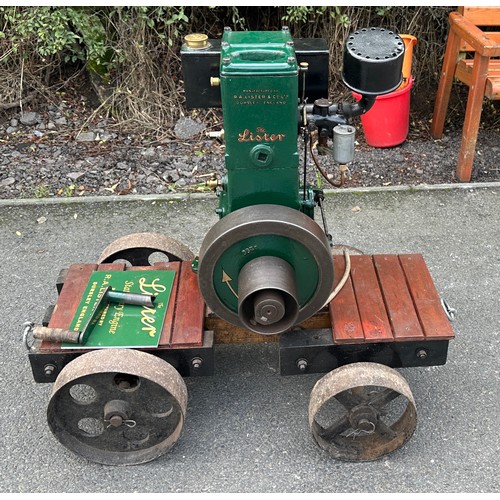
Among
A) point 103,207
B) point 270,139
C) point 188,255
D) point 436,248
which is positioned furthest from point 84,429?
point 436,248

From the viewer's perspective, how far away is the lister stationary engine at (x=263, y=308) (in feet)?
7.96

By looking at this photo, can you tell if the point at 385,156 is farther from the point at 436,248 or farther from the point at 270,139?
the point at 270,139

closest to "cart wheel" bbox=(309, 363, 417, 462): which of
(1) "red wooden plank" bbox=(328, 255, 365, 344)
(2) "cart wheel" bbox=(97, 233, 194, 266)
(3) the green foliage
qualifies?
(1) "red wooden plank" bbox=(328, 255, 365, 344)

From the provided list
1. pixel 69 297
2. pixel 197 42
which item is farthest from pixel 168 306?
pixel 197 42

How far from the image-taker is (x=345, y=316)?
8.90ft

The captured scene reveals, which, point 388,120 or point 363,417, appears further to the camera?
point 388,120

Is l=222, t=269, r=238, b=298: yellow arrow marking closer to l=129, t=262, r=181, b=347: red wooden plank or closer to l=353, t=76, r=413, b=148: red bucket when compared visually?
l=129, t=262, r=181, b=347: red wooden plank

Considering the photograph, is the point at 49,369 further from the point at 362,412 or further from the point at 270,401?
the point at 362,412

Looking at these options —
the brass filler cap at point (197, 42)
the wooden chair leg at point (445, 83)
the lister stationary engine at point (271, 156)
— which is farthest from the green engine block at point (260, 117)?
the wooden chair leg at point (445, 83)

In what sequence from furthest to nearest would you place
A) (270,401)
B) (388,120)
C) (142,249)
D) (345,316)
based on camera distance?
(388,120)
(142,249)
(270,401)
(345,316)

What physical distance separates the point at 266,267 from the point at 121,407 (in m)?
0.85

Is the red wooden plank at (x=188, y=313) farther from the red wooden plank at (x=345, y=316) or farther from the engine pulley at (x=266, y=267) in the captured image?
the red wooden plank at (x=345, y=316)

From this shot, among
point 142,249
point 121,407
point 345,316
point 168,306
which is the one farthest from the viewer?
point 142,249

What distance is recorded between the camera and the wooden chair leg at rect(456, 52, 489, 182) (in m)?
4.34
